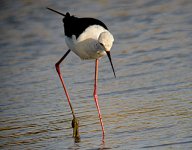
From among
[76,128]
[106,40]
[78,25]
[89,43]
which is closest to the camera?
[76,128]

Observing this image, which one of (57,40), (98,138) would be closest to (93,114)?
(98,138)

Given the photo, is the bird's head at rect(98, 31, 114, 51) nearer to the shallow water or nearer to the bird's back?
the bird's back

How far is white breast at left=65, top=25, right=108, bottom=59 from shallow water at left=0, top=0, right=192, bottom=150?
22.9 inches

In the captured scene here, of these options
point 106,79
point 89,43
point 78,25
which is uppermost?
point 78,25

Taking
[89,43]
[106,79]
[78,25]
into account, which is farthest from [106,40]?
[106,79]

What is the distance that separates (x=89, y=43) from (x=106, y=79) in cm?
124

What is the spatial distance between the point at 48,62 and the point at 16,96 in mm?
1407

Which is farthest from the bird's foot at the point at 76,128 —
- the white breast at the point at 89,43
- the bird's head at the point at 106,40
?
the white breast at the point at 89,43

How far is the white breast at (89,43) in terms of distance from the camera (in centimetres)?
640

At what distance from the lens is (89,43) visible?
6441mm

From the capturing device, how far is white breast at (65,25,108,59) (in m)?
6.40

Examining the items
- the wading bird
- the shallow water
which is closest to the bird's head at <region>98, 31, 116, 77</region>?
the wading bird

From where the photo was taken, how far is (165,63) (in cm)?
786

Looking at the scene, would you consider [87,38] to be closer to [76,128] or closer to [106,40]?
[106,40]
